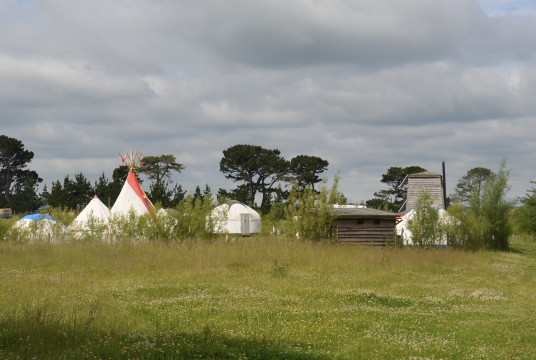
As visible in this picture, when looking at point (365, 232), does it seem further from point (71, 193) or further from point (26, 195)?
point (26, 195)

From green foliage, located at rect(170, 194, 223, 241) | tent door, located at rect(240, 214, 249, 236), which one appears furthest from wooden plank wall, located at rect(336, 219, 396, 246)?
tent door, located at rect(240, 214, 249, 236)

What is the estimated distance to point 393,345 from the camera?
8.80 metres

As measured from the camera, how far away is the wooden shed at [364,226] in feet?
97.3

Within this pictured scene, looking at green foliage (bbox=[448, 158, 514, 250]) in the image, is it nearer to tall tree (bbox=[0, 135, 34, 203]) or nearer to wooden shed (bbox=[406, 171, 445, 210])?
wooden shed (bbox=[406, 171, 445, 210])

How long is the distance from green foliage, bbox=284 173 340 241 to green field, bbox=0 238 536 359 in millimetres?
5627

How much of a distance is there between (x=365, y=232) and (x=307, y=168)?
134 feet

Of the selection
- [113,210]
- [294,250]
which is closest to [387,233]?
[294,250]

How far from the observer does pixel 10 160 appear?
74375 millimetres

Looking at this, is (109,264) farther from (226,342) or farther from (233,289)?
(226,342)

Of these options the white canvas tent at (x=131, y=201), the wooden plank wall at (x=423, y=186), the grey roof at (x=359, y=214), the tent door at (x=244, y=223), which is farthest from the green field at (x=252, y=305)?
the wooden plank wall at (x=423, y=186)

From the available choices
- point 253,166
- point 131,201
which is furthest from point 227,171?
point 131,201

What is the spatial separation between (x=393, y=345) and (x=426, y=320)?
8.24 ft

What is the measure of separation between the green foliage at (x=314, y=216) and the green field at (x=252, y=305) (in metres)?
5.63

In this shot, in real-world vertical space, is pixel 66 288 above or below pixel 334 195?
below
